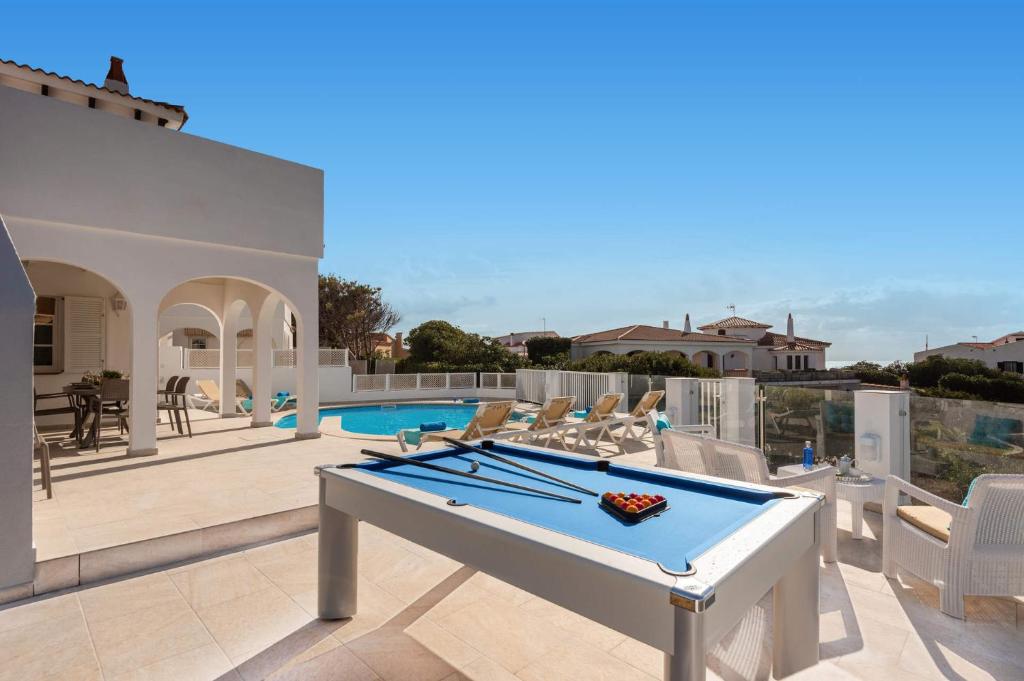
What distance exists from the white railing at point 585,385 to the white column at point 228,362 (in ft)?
29.6

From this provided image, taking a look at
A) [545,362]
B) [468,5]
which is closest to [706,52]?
[468,5]

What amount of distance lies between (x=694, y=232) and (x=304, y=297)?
29.0 meters

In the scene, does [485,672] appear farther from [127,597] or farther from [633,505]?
[127,597]

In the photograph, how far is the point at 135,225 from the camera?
312 inches

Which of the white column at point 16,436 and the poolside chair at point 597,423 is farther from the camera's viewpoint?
the poolside chair at point 597,423

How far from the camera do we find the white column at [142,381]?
784 centimetres

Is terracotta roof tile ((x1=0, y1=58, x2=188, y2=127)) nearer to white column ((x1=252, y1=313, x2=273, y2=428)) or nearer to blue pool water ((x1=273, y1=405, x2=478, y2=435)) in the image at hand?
white column ((x1=252, y1=313, x2=273, y2=428))

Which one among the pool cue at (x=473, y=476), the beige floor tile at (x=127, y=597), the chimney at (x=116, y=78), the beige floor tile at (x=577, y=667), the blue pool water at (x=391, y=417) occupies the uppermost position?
the chimney at (x=116, y=78)

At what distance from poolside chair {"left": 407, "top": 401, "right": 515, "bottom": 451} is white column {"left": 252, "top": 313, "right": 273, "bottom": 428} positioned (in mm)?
4600

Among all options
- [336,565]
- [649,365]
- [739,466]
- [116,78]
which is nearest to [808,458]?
[739,466]

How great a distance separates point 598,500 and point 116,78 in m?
15.1

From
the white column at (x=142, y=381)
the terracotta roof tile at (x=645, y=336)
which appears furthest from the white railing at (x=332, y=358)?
the terracotta roof tile at (x=645, y=336)

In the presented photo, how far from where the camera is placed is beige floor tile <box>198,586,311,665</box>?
3.12 meters

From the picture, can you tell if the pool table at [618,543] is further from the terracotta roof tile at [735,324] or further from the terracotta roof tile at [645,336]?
the terracotta roof tile at [735,324]
